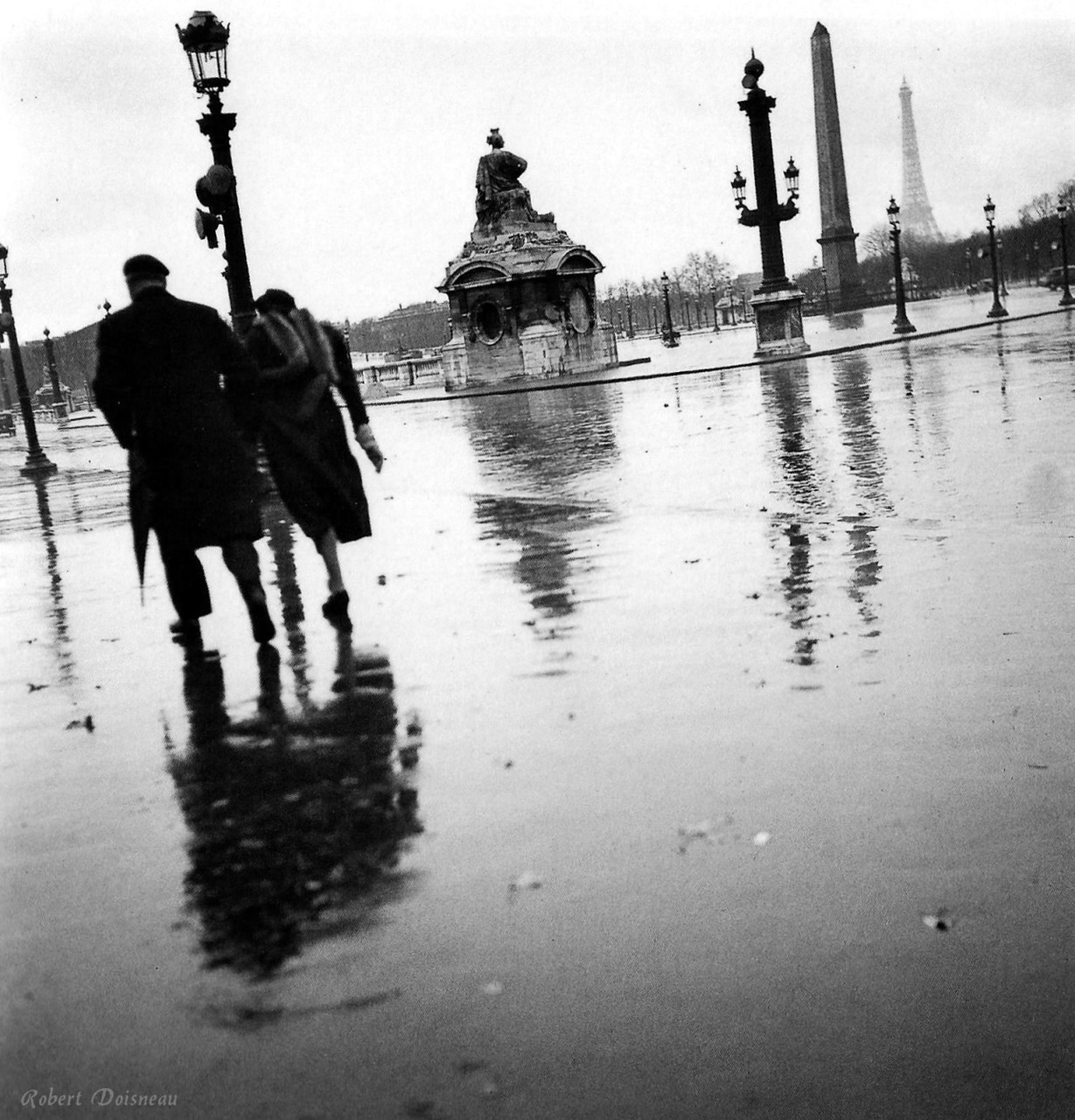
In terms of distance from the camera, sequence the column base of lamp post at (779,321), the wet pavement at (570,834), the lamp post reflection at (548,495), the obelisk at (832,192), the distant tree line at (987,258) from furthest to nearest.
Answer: the distant tree line at (987,258) → the obelisk at (832,192) → the column base of lamp post at (779,321) → the lamp post reflection at (548,495) → the wet pavement at (570,834)

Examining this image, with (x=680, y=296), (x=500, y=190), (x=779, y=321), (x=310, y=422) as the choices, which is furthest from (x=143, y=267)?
(x=680, y=296)

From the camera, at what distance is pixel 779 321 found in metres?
35.7

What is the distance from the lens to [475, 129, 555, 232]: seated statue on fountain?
161 feet

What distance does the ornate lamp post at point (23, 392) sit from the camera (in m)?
24.8

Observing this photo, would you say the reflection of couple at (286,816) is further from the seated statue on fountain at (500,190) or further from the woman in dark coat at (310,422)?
the seated statue on fountain at (500,190)

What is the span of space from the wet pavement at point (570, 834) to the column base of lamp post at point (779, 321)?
26630 mm

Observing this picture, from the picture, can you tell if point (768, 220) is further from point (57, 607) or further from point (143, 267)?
point (143, 267)

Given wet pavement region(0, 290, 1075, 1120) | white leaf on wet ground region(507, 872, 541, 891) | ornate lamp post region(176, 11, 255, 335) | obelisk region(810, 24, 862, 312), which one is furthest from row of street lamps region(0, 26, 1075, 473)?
obelisk region(810, 24, 862, 312)

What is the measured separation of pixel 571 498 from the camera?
1208 cm

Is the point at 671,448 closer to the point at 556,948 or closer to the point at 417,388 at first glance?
the point at 556,948

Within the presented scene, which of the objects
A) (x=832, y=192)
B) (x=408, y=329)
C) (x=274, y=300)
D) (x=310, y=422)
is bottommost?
(x=310, y=422)

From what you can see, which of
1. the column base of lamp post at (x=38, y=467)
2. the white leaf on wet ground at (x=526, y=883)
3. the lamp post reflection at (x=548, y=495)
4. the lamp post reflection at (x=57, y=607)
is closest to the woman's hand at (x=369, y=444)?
the lamp post reflection at (x=548, y=495)

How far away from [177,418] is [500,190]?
145 ft

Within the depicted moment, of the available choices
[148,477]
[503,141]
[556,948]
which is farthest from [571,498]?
[503,141]
